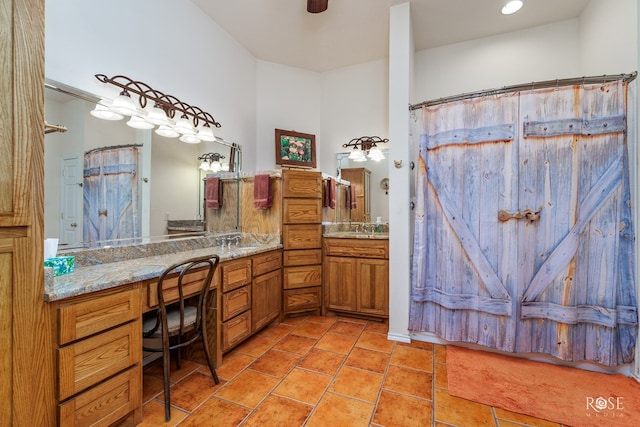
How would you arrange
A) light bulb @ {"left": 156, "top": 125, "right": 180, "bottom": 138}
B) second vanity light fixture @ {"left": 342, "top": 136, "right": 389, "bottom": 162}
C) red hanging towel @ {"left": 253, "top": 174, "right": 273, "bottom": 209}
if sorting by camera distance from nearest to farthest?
light bulb @ {"left": 156, "top": 125, "right": 180, "bottom": 138} < red hanging towel @ {"left": 253, "top": 174, "right": 273, "bottom": 209} < second vanity light fixture @ {"left": 342, "top": 136, "right": 389, "bottom": 162}

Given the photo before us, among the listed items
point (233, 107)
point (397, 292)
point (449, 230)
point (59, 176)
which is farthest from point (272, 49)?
point (397, 292)

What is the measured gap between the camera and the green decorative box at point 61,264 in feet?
4.72

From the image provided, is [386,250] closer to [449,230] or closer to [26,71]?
[449,230]

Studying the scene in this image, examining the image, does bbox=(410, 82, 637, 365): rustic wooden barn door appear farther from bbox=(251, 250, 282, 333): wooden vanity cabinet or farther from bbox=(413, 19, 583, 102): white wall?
bbox=(251, 250, 282, 333): wooden vanity cabinet

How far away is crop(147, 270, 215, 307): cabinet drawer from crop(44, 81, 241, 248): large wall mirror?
2.11 ft

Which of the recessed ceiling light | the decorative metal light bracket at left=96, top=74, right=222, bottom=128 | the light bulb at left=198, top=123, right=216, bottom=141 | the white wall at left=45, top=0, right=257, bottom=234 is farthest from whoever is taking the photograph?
the light bulb at left=198, top=123, right=216, bottom=141

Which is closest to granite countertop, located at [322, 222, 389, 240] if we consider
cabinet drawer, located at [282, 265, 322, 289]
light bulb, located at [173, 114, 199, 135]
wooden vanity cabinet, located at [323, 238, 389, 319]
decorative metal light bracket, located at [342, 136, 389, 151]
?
wooden vanity cabinet, located at [323, 238, 389, 319]

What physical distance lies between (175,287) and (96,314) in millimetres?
435

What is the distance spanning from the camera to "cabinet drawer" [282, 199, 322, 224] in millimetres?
2848

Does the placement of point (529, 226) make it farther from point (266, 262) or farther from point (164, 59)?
point (164, 59)

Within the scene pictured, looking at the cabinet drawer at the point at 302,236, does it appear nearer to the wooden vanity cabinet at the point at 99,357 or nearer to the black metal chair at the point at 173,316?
the black metal chair at the point at 173,316

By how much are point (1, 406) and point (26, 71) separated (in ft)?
4.35

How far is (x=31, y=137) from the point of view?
3.71 feet

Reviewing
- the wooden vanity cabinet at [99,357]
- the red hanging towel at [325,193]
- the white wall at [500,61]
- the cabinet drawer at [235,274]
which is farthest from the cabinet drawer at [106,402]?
the white wall at [500,61]
